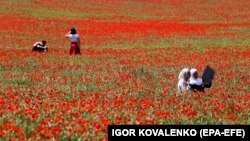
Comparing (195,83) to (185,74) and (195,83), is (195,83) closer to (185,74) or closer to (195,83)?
(195,83)

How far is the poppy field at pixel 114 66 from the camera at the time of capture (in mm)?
9844

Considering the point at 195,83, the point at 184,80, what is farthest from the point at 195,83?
the point at 184,80

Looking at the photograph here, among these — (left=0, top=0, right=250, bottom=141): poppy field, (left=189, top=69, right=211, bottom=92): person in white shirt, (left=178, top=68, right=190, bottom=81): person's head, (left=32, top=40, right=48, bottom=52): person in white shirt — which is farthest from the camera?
(left=32, top=40, right=48, bottom=52): person in white shirt

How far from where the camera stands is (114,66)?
2645 centimetres

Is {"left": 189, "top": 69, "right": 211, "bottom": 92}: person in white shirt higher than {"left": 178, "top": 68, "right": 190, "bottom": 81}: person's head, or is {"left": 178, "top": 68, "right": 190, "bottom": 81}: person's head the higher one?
{"left": 178, "top": 68, "right": 190, "bottom": 81}: person's head

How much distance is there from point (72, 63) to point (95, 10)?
48438mm

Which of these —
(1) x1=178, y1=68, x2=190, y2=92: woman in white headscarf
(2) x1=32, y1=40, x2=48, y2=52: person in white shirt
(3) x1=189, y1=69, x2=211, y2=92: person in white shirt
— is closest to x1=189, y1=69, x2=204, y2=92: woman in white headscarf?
(3) x1=189, y1=69, x2=211, y2=92: person in white shirt

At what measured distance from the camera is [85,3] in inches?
3278

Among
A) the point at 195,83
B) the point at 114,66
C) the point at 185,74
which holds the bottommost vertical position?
the point at 114,66

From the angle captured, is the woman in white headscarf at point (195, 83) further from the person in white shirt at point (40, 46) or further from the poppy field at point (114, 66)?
the person in white shirt at point (40, 46)

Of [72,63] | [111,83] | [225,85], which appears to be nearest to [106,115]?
[111,83]

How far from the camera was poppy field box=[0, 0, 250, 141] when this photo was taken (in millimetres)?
9844

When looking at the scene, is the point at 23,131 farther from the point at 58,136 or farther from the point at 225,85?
the point at 225,85

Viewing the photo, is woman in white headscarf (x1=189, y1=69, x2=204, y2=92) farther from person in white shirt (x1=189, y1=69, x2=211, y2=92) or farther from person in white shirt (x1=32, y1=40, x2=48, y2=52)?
person in white shirt (x1=32, y1=40, x2=48, y2=52)
